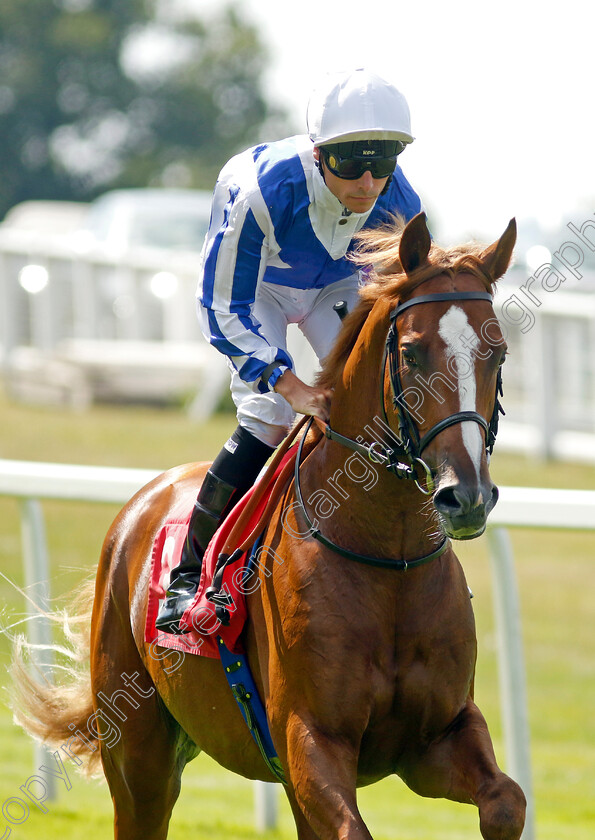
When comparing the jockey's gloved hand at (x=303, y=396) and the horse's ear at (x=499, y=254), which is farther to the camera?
the jockey's gloved hand at (x=303, y=396)

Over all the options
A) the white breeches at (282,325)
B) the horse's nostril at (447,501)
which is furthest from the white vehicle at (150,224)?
the horse's nostril at (447,501)

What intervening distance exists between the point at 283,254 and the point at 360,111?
19.3 inches

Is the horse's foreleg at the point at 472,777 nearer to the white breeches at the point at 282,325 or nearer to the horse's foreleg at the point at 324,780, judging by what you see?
the horse's foreleg at the point at 324,780

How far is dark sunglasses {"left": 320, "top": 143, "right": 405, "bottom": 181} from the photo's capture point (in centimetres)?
331

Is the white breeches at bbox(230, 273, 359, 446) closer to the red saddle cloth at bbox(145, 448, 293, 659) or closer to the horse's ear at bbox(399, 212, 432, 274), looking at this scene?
the red saddle cloth at bbox(145, 448, 293, 659)

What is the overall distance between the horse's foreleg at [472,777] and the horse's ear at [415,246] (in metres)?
1.15

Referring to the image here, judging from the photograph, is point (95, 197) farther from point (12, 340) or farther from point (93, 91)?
point (12, 340)

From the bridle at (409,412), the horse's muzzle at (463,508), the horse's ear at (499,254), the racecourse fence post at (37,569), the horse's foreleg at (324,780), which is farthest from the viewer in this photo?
the racecourse fence post at (37,569)

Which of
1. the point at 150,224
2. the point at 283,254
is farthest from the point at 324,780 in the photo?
the point at 150,224

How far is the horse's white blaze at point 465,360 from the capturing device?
109 inches

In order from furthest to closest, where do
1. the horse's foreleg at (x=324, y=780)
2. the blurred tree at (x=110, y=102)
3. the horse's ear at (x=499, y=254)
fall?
1. the blurred tree at (x=110, y=102)
2. the horse's ear at (x=499, y=254)
3. the horse's foreleg at (x=324, y=780)

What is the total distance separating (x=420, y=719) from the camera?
3.18m

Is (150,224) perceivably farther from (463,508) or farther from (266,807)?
(463,508)

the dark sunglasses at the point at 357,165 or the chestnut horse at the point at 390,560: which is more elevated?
the dark sunglasses at the point at 357,165
